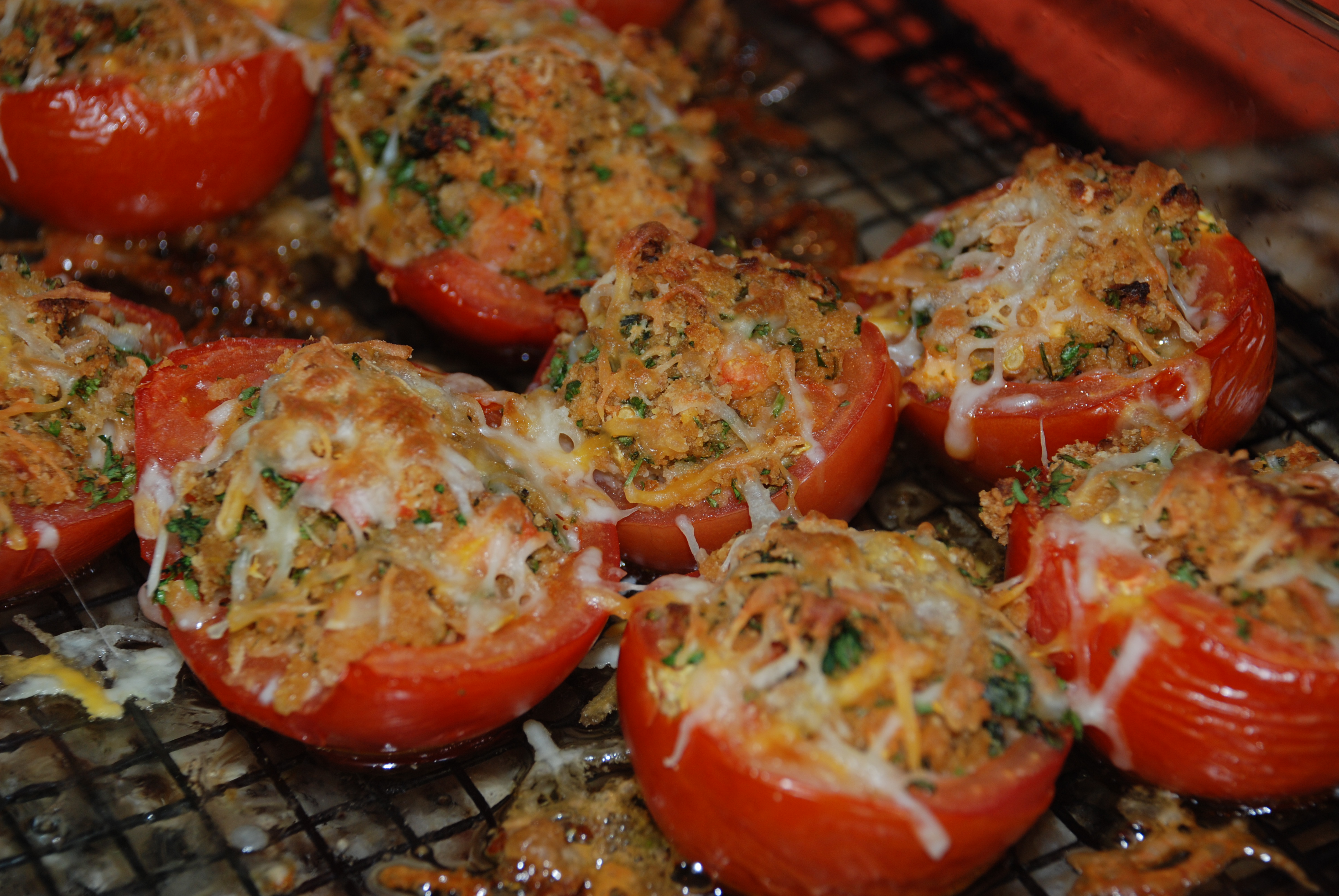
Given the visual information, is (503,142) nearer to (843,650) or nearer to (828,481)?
(828,481)

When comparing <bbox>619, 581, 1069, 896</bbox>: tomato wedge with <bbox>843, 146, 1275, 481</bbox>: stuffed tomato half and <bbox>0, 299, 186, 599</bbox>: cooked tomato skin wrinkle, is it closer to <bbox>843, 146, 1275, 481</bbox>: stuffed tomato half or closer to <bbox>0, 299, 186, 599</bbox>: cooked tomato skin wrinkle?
<bbox>843, 146, 1275, 481</bbox>: stuffed tomato half

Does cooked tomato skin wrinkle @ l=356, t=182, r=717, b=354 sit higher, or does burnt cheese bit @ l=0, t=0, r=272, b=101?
burnt cheese bit @ l=0, t=0, r=272, b=101

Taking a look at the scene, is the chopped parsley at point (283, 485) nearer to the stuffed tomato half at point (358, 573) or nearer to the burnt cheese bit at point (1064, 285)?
the stuffed tomato half at point (358, 573)

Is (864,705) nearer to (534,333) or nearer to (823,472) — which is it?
(823,472)

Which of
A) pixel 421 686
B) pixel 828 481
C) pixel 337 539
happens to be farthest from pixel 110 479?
pixel 828 481

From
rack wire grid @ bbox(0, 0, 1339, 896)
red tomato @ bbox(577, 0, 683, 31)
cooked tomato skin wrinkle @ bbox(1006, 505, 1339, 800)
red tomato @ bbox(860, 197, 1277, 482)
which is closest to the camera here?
cooked tomato skin wrinkle @ bbox(1006, 505, 1339, 800)

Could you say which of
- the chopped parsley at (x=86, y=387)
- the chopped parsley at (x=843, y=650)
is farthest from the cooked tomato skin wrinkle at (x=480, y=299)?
the chopped parsley at (x=843, y=650)

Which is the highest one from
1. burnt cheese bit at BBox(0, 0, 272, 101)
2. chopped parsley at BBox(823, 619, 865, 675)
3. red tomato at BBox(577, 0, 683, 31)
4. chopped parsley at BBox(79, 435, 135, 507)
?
burnt cheese bit at BBox(0, 0, 272, 101)

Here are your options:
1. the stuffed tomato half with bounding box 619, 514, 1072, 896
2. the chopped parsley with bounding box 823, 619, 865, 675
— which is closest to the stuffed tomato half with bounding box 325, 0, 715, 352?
the stuffed tomato half with bounding box 619, 514, 1072, 896

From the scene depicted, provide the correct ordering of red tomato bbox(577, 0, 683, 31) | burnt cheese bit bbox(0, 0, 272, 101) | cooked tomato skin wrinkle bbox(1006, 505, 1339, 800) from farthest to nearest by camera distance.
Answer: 1. red tomato bbox(577, 0, 683, 31)
2. burnt cheese bit bbox(0, 0, 272, 101)
3. cooked tomato skin wrinkle bbox(1006, 505, 1339, 800)

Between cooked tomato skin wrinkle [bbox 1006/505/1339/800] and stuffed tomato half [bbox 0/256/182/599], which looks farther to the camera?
stuffed tomato half [bbox 0/256/182/599]
